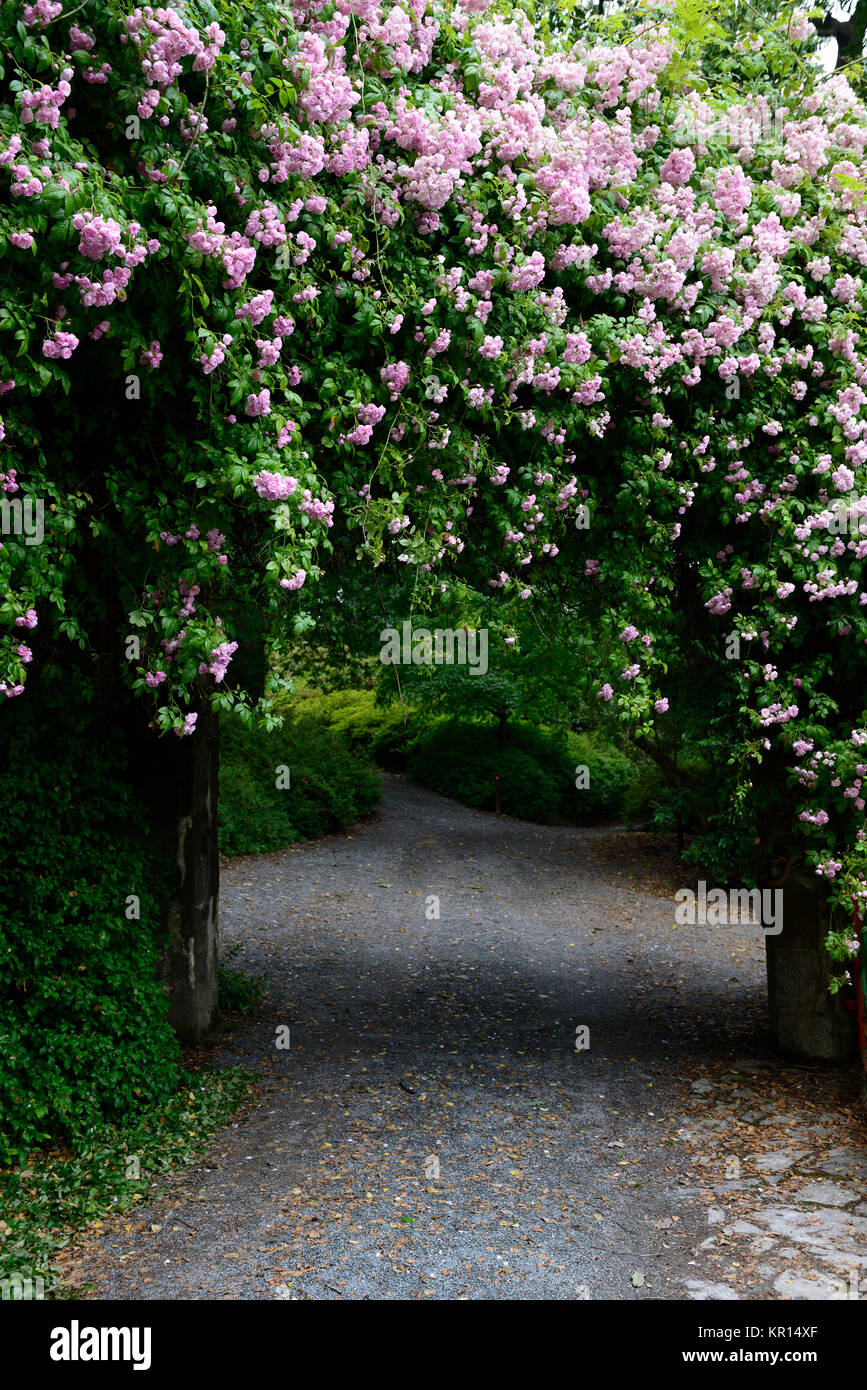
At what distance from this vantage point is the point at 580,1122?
581cm

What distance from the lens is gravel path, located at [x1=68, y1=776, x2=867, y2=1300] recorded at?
13.5 ft

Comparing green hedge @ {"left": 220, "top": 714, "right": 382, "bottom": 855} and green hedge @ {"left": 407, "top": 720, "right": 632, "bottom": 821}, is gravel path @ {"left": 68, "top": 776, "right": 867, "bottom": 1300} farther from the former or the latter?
green hedge @ {"left": 407, "top": 720, "right": 632, "bottom": 821}

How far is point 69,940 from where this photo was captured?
5156mm

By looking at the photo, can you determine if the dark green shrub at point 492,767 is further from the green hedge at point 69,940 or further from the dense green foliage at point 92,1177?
the green hedge at point 69,940

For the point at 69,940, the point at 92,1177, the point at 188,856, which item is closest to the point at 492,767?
the point at 188,856

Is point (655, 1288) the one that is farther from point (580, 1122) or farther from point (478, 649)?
point (478, 649)

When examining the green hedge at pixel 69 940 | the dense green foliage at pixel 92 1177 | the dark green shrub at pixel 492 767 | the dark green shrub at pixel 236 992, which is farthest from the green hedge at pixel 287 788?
the dense green foliage at pixel 92 1177

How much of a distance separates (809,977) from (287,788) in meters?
9.63

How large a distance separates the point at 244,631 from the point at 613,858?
7207 millimetres

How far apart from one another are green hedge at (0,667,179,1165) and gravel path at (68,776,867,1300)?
62cm

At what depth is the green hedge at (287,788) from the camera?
13.9 meters
